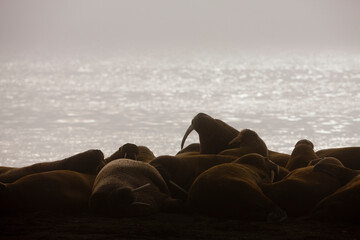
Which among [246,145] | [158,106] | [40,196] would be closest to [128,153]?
[246,145]

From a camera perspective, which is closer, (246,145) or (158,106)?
(246,145)

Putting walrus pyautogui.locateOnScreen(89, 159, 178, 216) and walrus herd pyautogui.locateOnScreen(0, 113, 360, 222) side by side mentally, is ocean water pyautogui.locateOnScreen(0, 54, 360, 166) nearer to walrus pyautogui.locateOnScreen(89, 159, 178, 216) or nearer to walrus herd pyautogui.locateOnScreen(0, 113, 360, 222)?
walrus herd pyautogui.locateOnScreen(0, 113, 360, 222)

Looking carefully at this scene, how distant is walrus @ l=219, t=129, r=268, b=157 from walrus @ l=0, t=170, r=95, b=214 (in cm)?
170

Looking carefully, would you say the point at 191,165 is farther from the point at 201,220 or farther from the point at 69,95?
the point at 69,95

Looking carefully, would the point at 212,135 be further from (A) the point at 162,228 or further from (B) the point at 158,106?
(B) the point at 158,106

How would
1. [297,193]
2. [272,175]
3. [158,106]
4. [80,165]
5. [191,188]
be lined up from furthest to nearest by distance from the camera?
1. [158,106]
2. [80,165]
3. [272,175]
4. [191,188]
5. [297,193]

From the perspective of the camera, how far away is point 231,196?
5.96 m

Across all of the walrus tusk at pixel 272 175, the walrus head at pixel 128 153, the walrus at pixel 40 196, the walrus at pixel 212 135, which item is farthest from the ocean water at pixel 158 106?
the walrus tusk at pixel 272 175

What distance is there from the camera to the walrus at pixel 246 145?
7.49 m

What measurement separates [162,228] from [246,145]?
7.03 feet

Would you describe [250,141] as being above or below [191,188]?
above

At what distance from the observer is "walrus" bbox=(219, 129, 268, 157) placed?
7.49m

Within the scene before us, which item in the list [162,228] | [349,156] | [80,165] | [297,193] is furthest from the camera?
[349,156]

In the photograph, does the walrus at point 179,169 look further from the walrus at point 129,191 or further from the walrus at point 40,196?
the walrus at point 40,196
